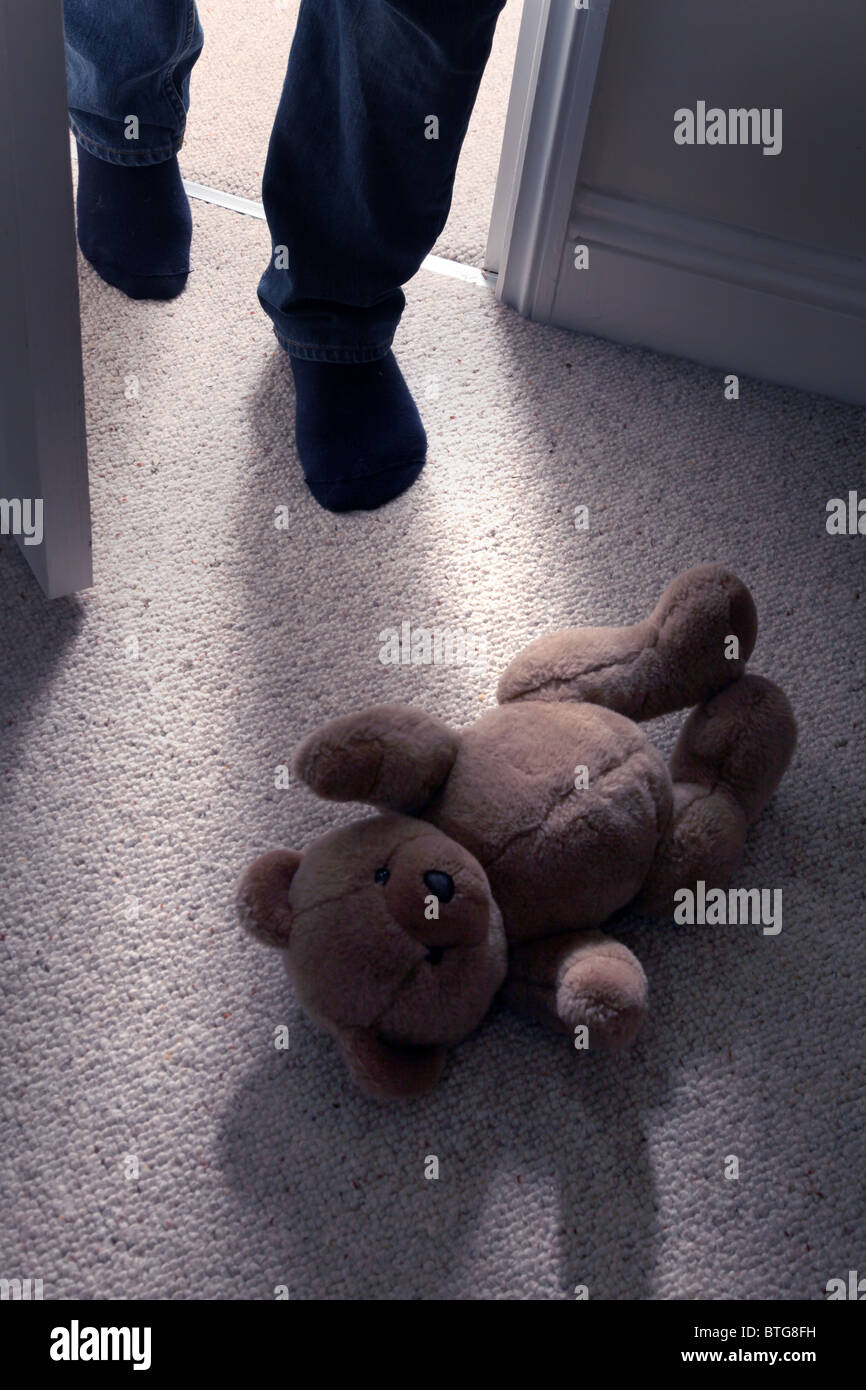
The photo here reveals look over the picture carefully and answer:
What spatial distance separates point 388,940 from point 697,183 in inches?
30.7

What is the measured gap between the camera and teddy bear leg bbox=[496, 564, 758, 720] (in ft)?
2.60

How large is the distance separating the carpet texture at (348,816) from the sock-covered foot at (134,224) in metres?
0.02

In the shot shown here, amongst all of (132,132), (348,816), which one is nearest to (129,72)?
(132,132)

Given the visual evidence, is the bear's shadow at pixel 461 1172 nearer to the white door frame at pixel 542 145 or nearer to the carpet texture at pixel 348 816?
the carpet texture at pixel 348 816

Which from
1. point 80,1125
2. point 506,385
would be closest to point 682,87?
point 506,385

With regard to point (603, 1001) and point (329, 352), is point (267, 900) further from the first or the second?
point (329, 352)

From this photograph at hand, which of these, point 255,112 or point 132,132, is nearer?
point 132,132

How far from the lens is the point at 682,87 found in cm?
106

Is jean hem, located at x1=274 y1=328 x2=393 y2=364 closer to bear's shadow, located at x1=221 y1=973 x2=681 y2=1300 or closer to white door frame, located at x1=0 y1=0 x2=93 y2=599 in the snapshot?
white door frame, located at x1=0 y1=0 x2=93 y2=599

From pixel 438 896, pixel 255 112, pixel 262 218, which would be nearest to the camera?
pixel 438 896

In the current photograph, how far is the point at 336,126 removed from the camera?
958mm

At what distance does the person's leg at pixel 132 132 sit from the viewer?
107cm

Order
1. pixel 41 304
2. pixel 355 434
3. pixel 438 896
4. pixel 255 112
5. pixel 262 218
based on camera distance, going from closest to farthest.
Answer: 1. pixel 438 896
2. pixel 41 304
3. pixel 355 434
4. pixel 262 218
5. pixel 255 112
